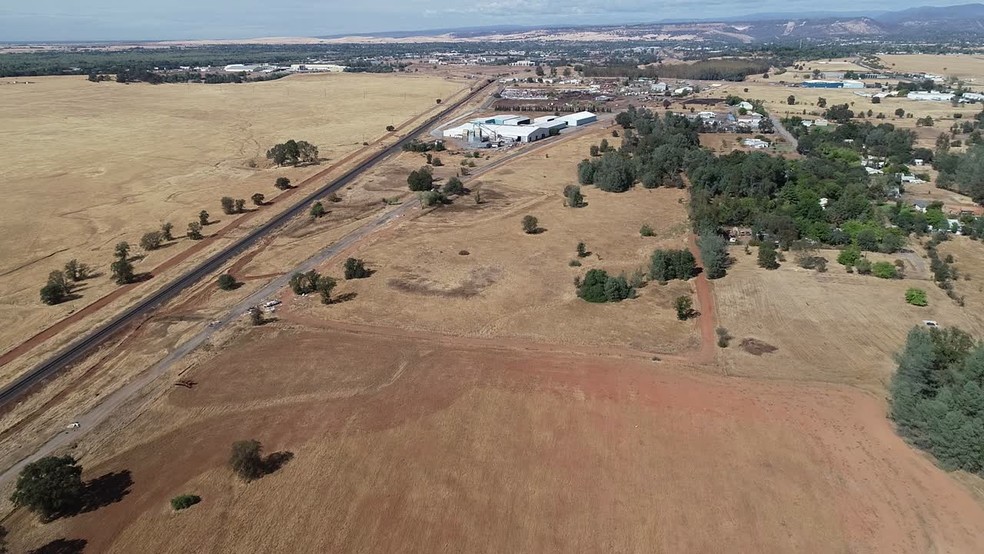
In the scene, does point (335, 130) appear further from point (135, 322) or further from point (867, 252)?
point (867, 252)

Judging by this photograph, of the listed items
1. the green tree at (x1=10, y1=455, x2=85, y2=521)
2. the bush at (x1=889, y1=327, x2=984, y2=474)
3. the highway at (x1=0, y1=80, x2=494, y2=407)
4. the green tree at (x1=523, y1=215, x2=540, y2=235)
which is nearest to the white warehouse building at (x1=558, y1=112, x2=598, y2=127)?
the highway at (x1=0, y1=80, x2=494, y2=407)

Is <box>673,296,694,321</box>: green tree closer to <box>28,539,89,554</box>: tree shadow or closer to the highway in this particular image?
<box>28,539,89,554</box>: tree shadow

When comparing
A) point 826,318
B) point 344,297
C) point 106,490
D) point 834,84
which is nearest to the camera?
point 106,490

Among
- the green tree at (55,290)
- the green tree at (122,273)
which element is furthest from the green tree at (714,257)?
the green tree at (55,290)

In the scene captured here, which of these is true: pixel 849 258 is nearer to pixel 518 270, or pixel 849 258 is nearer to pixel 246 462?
pixel 518 270

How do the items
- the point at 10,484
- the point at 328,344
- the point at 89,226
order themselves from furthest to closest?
the point at 89,226, the point at 328,344, the point at 10,484

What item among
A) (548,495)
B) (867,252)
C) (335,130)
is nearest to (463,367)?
(548,495)

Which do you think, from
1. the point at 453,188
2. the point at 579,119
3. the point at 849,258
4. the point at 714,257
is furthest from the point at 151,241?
the point at 579,119

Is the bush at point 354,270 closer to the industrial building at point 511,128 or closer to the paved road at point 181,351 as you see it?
the paved road at point 181,351
